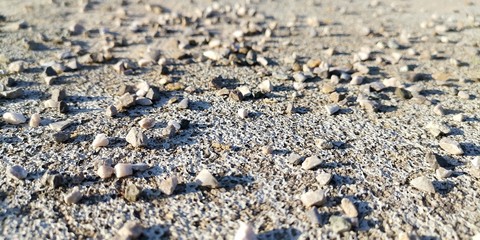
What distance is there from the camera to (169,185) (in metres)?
1.39

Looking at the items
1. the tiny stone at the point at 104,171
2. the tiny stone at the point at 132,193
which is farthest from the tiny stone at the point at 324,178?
the tiny stone at the point at 104,171

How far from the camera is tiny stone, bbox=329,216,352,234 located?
4.10ft

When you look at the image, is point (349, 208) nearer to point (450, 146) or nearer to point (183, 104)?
point (450, 146)

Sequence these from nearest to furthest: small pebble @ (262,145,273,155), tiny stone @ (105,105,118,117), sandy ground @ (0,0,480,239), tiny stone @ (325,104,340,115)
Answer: sandy ground @ (0,0,480,239)
small pebble @ (262,145,273,155)
tiny stone @ (105,105,118,117)
tiny stone @ (325,104,340,115)

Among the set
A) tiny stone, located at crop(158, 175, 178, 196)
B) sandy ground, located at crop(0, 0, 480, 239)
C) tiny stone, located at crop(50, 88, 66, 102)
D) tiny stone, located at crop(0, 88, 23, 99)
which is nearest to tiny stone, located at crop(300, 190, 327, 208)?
sandy ground, located at crop(0, 0, 480, 239)

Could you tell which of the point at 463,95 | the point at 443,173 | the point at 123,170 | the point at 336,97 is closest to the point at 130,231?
the point at 123,170

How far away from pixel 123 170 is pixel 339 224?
2.47 ft

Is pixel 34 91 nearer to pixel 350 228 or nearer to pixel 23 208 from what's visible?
pixel 23 208

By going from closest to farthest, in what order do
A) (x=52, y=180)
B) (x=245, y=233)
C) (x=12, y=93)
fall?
(x=245, y=233) < (x=52, y=180) < (x=12, y=93)

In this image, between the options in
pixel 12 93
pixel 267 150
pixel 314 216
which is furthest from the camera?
pixel 12 93

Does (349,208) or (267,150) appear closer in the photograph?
(349,208)

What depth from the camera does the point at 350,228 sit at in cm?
126

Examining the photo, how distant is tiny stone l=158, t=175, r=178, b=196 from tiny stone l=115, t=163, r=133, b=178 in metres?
0.14

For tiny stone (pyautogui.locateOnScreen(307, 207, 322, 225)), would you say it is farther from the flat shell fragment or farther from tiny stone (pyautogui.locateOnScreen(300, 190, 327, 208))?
the flat shell fragment
